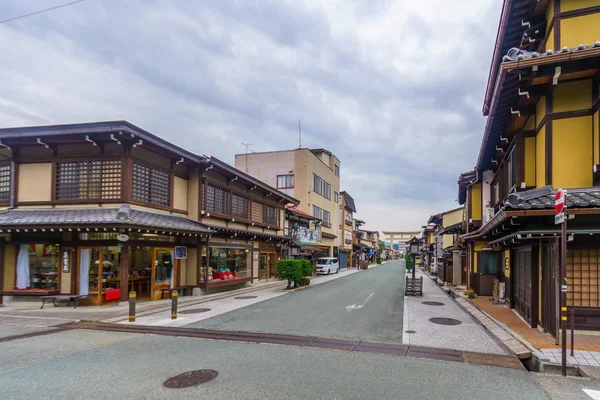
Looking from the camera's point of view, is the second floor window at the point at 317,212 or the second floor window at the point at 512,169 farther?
the second floor window at the point at 317,212

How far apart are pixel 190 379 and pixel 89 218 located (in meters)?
9.70

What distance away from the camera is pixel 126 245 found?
14.5 meters

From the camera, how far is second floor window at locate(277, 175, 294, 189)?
137 feet

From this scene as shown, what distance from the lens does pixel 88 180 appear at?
15.2m

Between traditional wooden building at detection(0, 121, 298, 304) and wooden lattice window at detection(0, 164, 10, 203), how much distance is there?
4 centimetres

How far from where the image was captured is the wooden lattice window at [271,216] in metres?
27.7

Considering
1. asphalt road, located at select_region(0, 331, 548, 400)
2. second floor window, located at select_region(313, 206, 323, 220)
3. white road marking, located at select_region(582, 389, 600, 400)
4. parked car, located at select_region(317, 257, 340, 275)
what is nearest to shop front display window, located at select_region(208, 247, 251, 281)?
asphalt road, located at select_region(0, 331, 548, 400)

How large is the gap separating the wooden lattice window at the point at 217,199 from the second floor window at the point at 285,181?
20223 mm

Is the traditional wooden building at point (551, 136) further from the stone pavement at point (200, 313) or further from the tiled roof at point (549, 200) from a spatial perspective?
the stone pavement at point (200, 313)

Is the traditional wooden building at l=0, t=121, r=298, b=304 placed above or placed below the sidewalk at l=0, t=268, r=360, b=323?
above

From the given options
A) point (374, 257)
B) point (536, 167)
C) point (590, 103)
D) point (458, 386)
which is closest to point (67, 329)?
point (458, 386)

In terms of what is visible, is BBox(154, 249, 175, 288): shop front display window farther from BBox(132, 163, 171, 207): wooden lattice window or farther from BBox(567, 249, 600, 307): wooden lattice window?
BBox(567, 249, 600, 307): wooden lattice window

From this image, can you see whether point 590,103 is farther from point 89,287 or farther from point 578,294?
point 89,287

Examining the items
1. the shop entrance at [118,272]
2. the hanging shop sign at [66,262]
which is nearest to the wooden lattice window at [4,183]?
the hanging shop sign at [66,262]
